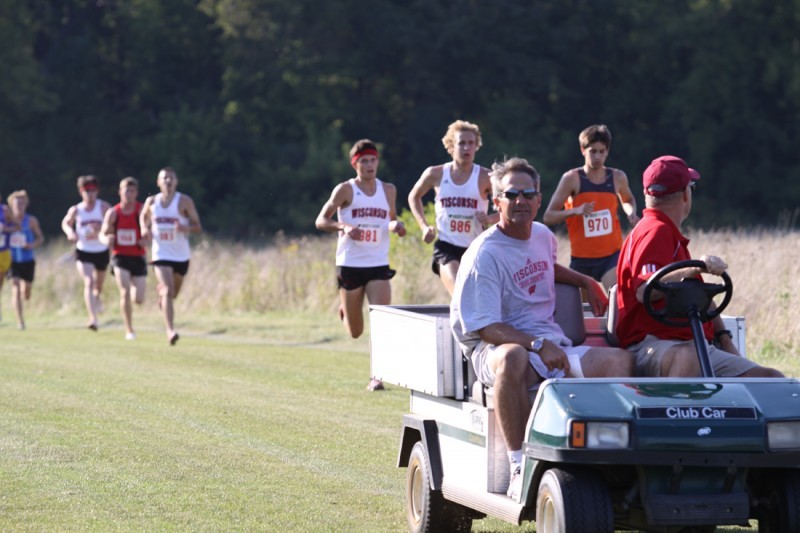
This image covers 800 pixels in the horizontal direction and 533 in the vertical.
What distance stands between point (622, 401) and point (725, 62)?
53.5 metres

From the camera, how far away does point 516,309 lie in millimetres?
7195

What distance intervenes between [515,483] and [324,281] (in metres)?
18.9

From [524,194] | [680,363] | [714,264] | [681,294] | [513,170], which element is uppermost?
[513,170]

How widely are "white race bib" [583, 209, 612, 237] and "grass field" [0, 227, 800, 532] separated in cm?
213

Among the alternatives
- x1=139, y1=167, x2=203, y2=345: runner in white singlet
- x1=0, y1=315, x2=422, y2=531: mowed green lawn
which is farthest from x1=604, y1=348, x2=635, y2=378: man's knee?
x1=139, y1=167, x2=203, y2=345: runner in white singlet

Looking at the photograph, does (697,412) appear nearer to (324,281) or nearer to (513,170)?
(513,170)

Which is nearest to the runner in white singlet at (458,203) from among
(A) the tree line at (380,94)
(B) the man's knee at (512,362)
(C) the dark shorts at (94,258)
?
(B) the man's knee at (512,362)

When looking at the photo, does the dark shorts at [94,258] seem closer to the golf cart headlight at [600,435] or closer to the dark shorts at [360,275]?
the dark shorts at [360,275]

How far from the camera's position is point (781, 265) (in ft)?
59.1

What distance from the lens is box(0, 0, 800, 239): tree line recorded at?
5834 centimetres

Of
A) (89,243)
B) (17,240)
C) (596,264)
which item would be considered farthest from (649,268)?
(17,240)

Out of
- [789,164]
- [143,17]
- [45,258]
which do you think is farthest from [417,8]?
[45,258]

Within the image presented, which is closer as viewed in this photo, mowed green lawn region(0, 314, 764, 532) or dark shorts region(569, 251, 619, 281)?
mowed green lawn region(0, 314, 764, 532)

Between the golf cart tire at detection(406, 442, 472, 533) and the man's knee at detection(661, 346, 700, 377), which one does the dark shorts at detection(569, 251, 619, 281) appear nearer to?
the golf cart tire at detection(406, 442, 472, 533)
